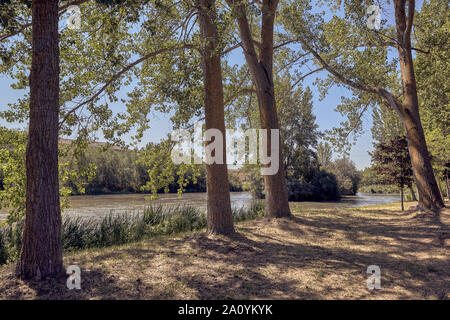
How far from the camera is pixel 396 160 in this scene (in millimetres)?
12055

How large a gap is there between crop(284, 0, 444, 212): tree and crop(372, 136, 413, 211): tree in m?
2.51

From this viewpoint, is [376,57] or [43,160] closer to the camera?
[43,160]

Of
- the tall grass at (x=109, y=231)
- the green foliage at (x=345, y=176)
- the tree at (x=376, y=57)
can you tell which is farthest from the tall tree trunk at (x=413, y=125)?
the green foliage at (x=345, y=176)

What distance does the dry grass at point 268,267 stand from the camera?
11.6 feet

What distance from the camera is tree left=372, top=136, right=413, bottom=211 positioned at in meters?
11.8

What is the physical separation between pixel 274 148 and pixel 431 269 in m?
4.75

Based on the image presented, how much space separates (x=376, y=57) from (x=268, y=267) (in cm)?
757

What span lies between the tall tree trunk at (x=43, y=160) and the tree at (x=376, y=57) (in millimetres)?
7520

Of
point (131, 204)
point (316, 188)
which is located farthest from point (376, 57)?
point (316, 188)

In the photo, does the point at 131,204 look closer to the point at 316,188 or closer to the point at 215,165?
the point at 215,165

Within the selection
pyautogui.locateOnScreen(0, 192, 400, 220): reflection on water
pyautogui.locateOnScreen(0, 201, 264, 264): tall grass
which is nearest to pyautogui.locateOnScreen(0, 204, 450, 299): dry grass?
pyautogui.locateOnScreen(0, 201, 264, 264): tall grass

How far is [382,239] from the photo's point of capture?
6301mm

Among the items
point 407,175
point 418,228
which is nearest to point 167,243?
point 418,228
